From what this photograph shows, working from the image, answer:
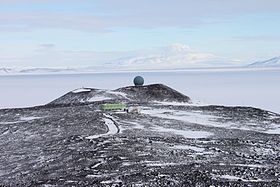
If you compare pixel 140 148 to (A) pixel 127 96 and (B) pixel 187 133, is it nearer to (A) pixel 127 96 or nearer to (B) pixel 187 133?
(B) pixel 187 133

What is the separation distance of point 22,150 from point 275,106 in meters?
34.8

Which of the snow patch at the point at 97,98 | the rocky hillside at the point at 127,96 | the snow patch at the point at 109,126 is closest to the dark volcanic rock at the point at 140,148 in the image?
the snow patch at the point at 109,126

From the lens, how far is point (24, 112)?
3891 cm

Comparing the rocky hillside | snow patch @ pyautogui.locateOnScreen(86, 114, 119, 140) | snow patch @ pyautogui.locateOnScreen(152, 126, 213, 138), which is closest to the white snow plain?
the rocky hillside

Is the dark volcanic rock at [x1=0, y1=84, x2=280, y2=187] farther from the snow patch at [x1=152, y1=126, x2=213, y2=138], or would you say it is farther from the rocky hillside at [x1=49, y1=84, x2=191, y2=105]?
the rocky hillside at [x1=49, y1=84, x2=191, y2=105]

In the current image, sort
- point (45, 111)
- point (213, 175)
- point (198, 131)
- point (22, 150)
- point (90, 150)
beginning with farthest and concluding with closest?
point (45, 111) → point (198, 131) → point (22, 150) → point (90, 150) → point (213, 175)

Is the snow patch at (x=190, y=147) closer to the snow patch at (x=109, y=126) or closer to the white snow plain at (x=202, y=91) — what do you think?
the snow patch at (x=109, y=126)

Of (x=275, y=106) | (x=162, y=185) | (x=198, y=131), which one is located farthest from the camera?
(x=275, y=106)

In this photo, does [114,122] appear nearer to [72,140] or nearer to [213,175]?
[72,140]

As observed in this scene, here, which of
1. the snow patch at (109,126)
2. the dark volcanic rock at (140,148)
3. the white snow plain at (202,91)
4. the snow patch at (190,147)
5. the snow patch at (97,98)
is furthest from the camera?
the white snow plain at (202,91)

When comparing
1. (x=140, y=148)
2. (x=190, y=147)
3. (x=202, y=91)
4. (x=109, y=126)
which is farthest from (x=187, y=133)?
(x=202, y=91)

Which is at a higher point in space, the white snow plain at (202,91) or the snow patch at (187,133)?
the snow patch at (187,133)

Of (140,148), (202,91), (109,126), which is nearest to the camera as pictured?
(140,148)

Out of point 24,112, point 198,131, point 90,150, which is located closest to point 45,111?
point 24,112
